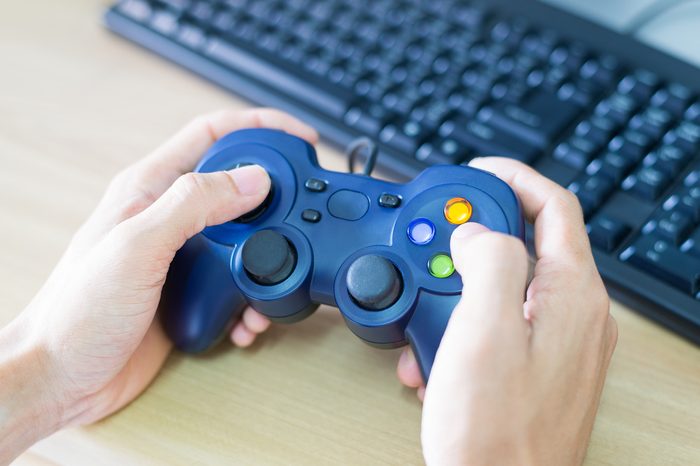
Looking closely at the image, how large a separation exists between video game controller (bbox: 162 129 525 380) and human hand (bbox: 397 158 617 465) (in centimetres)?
3

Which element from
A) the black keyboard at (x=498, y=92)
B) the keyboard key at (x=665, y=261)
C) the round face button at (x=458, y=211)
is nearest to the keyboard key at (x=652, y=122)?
the black keyboard at (x=498, y=92)

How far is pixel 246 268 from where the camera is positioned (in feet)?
1.71

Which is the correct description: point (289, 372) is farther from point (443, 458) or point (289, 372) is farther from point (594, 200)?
point (594, 200)

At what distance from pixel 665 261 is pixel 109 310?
1.26ft

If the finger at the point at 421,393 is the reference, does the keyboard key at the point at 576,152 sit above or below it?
above

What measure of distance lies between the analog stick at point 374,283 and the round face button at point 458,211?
0.05m

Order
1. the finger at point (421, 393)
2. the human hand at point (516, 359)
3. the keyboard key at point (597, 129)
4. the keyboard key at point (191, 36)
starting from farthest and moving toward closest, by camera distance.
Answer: the keyboard key at point (191, 36) → the keyboard key at point (597, 129) → the finger at point (421, 393) → the human hand at point (516, 359)

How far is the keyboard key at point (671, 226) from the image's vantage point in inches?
22.4

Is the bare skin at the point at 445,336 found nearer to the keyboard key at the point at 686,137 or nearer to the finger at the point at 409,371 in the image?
the finger at the point at 409,371

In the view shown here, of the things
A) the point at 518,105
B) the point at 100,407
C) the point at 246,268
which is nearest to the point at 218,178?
the point at 246,268

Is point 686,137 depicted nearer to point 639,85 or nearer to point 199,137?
point 639,85

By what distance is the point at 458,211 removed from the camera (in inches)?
20.3

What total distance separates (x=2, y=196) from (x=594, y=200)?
0.49 metres

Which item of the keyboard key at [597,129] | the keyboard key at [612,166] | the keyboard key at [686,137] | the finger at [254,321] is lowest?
the finger at [254,321]
